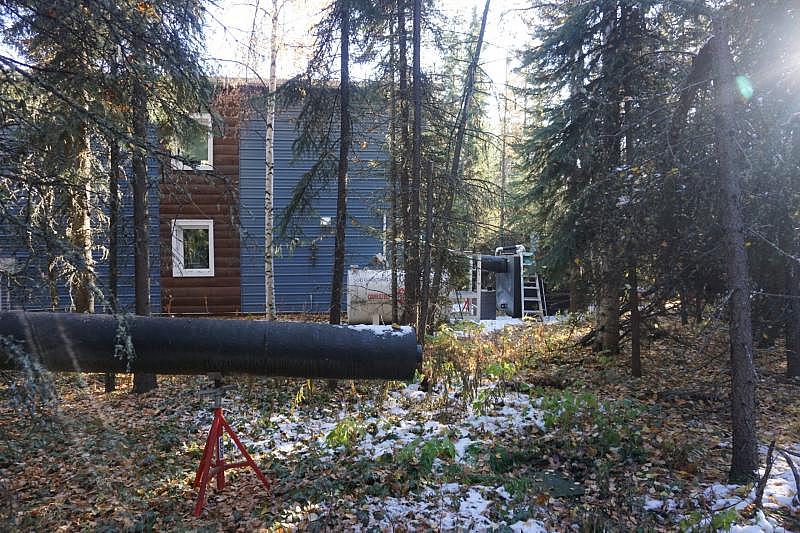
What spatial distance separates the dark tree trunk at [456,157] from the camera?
28.2 feet

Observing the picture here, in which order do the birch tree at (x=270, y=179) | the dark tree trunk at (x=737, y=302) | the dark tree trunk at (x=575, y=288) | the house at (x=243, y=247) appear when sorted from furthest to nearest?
the house at (x=243, y=247)
the birch tree at (x=270, y=179)
the dark tree trunk at (x=575, y=288)
the dark tree trunk at (x=737, y=302)

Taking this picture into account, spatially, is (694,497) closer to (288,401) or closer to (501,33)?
(288,401)

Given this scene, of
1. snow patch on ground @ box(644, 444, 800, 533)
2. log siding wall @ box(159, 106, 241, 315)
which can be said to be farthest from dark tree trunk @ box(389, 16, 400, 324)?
log siding wall @ box(159, 106, 241, 315)

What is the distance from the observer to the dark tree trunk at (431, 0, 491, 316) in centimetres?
859

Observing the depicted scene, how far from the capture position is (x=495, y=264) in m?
18.2

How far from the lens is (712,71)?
5422 mm

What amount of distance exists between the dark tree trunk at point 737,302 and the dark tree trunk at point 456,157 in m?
4.23

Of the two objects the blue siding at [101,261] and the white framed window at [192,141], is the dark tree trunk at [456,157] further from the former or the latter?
the blue siding at [101,261]

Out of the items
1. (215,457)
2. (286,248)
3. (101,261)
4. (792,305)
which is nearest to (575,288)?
(792,305)

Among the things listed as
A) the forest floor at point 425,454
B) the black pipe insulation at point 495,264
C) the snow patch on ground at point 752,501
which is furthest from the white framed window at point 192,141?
the black pipe insulation at point 495,264

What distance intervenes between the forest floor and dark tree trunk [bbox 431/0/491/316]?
1.93 metres

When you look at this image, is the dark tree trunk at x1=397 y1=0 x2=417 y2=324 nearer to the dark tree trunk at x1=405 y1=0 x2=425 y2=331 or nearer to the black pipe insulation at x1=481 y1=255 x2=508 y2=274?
the dark tree trunk at x1=405 y1=0 x2=425 y2=331

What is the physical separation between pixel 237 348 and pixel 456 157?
18.4ft

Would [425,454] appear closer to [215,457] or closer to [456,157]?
[215,457]
